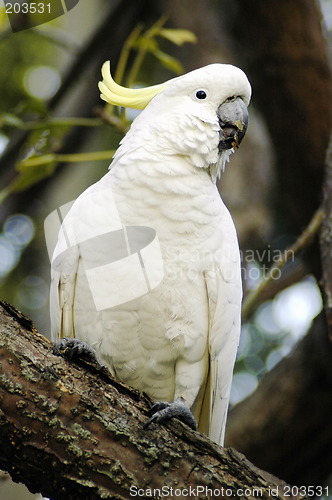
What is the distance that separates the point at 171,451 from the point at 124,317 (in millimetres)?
693

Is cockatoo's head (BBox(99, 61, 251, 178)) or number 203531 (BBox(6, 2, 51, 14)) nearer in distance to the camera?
cockatoo's head (BBox(99, 61, 251, 178))

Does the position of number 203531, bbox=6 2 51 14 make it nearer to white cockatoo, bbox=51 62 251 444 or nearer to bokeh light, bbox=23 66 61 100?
bokeh light, bbox=23 66 61 100

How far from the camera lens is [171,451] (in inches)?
80.1

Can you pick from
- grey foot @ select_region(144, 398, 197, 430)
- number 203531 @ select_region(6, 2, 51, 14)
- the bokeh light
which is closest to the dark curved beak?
grey foot @ select_region(144, 398, 197, 430)

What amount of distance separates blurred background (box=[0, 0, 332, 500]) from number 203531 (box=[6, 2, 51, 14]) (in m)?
0.03

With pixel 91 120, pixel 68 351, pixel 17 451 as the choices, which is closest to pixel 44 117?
pixel 91 120

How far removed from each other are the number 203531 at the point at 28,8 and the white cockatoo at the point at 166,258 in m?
1.13

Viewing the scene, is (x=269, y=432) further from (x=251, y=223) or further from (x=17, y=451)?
(x=17, y=451)

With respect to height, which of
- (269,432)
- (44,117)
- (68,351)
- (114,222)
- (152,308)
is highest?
(44,117)

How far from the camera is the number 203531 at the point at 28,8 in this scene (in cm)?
365

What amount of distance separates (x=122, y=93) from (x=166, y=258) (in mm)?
837

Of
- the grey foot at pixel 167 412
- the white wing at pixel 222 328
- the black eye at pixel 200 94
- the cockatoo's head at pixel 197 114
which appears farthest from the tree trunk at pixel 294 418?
the black eye at pixel 200 94

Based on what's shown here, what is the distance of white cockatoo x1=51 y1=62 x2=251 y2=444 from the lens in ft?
8.51

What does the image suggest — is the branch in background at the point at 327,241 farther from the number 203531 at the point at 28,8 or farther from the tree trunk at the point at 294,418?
the number 203531 at the point at 28,8
